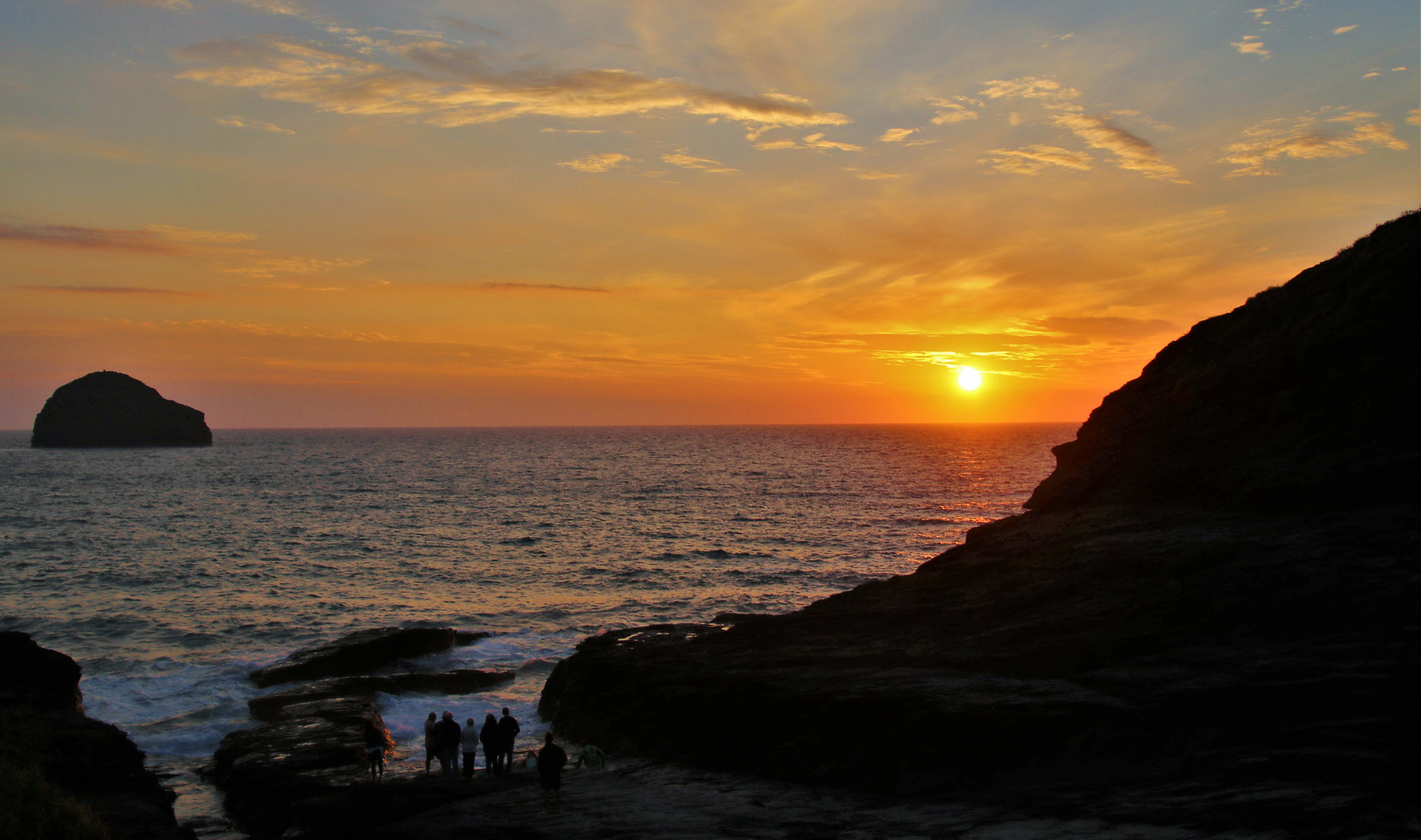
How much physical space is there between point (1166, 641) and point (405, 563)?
42468 mm

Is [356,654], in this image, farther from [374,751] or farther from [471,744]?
[471,744]

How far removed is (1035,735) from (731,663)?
7.74 m

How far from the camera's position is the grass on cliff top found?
12.9 m

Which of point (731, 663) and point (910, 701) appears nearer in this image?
point (910, 701)

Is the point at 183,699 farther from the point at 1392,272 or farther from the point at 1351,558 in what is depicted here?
the point at 1392,272

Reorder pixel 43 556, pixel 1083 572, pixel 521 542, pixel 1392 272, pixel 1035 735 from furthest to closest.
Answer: pixel 521 542, pixel 43 556, pixel 1392 272, pixel 1083 572, pixel 1035 735

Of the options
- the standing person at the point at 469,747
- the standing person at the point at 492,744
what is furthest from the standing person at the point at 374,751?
the standing person at the point at 492,744

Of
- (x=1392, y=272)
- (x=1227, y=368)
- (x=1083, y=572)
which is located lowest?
(x=1083, y=572)

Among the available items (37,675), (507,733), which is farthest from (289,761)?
(37,675)

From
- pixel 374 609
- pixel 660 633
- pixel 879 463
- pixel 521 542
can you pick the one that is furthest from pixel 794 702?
pixel 879 463

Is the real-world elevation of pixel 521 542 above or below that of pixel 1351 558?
below

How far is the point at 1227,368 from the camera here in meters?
24.0

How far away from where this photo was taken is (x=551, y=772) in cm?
1460

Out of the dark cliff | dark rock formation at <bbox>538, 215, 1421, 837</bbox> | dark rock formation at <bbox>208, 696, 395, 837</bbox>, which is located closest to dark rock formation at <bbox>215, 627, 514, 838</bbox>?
dark rock formation at <bbox>208, 696, 395, 837</bbox>
